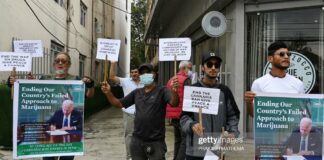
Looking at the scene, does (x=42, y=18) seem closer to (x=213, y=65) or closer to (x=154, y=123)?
(x=154, y=123)

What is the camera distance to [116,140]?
12195 mm

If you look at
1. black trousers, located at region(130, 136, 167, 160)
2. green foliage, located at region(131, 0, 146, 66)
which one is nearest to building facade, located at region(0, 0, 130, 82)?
black trousers, located at region(130, 136, 167, 160)

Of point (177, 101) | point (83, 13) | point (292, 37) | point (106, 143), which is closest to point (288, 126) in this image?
point (177, 101)

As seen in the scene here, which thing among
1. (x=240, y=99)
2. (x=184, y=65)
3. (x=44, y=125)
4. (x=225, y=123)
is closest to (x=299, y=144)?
(x=225, y=123)

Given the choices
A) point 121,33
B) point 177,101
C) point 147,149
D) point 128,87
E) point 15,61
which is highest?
point 121,33

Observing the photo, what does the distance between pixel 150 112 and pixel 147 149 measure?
0.42m

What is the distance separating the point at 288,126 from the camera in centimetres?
432

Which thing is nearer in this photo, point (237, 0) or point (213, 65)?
point (213, 65)

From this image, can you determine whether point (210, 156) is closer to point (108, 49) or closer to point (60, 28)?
point (108, 49)

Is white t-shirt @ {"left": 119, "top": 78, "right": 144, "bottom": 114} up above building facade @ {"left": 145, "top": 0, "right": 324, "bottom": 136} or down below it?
below

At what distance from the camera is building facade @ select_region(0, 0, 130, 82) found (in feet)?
40.2

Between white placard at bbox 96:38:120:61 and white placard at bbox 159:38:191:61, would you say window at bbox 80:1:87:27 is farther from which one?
white placard at bbox 159:38:191:61

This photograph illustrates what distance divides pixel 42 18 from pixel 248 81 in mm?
8302

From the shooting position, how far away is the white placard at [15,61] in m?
6.11
